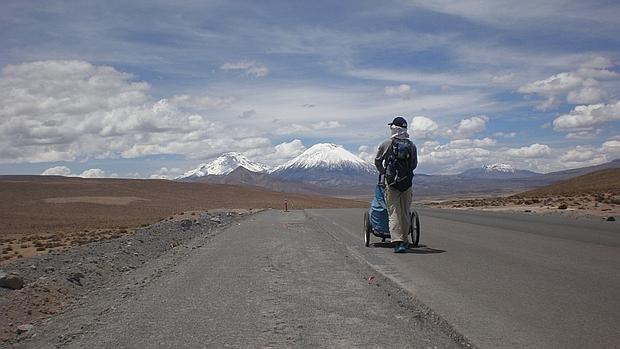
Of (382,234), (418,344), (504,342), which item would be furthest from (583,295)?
(382,234)

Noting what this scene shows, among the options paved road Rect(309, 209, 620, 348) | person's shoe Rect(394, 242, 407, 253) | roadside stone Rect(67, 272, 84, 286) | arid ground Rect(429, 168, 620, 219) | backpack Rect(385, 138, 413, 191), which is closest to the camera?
paved road Rect(309, 209, 620, 348)

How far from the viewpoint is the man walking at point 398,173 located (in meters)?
12.5

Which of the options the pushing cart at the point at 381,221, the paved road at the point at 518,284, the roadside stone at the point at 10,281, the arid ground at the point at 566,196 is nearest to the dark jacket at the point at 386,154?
the pushing cart at the point at 381,221

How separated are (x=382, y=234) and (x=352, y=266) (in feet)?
11.8

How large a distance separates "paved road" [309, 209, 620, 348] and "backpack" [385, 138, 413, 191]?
1.51 m

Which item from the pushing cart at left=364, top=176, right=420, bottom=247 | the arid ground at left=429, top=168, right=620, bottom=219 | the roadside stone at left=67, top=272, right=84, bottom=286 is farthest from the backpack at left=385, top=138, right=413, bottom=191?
the arid ground at left=429, top=168, right=620, bottom=219

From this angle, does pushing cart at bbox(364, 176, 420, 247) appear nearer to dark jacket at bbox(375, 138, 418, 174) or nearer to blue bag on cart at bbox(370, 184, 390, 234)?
blue bag on cart at bbox(370, 184, 390, 234)

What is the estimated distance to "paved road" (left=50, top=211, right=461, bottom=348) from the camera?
19.8ft

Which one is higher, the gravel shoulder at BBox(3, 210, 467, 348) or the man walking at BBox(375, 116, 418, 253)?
the man walking at BBox(375, 116, 418, 253)

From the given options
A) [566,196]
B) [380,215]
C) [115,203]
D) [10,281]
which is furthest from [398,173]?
[115,203]

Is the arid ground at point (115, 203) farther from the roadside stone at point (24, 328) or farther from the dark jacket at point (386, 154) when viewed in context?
the roadside stone at point (24, 328)

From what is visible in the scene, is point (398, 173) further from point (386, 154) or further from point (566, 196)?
point (566, 196)

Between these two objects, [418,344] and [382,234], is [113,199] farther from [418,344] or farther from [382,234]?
[418,344]

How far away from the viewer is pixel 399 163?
491 inches
